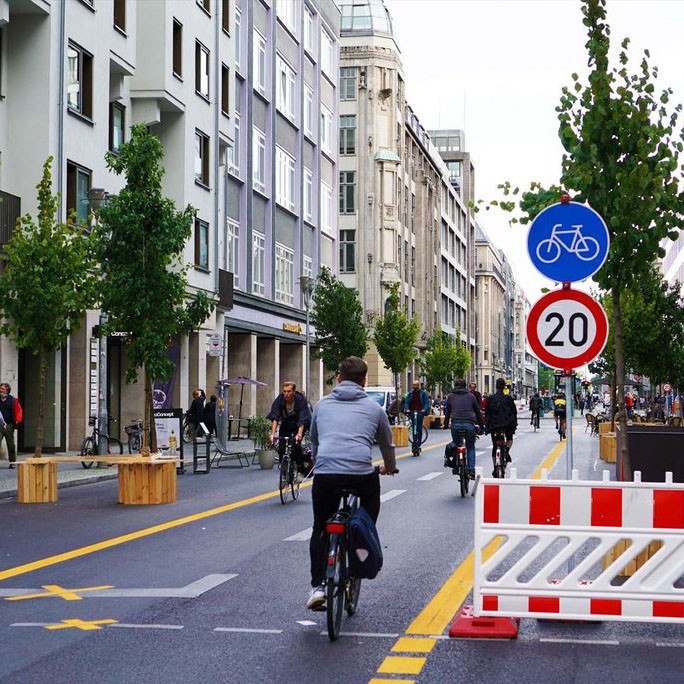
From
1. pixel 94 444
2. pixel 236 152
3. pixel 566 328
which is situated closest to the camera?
pixel 566 328

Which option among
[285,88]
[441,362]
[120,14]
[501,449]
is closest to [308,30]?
[285,88]

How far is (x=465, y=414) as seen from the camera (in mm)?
19766

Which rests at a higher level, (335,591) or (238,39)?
(238,39)

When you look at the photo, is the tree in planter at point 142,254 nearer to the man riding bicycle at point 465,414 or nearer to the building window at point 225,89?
the man riding bicycle at point 465,414

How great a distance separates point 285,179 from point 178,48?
14.8 meters

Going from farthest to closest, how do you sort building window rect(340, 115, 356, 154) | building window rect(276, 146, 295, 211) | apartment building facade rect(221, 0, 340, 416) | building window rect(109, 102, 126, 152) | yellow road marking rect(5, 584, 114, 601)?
1. building window rect(340, 115, 356, 154)
2. building window rect(276, 146, 295, 211)
3. apartment building facade rect(221, 0, 340, 416)
4. building window rect(109, 102, 126, 152)
5. yellow road marking rect(5, 584, 114, 601)

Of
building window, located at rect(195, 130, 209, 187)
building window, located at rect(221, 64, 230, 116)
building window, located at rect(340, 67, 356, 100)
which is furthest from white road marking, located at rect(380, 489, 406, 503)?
building window, located at rect(340, 67, 356, 100)

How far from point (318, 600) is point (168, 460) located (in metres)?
10.7

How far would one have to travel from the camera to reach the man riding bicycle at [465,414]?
19656 millimetres

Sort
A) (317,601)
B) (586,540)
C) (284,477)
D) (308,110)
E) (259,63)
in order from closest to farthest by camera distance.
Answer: (586,540) → (317,601) → (284,477) → (259,63) → (308,110)

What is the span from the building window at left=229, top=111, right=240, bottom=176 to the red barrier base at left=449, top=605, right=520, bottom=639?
38.2 metres

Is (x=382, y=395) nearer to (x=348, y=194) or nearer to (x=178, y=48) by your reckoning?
(x=178, y=48)

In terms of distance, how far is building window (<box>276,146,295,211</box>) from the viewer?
51.7 meters

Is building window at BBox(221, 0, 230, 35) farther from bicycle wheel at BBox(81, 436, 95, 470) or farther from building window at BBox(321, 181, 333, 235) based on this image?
bicycle wheel at BBox(81, 436, 95, 470)
